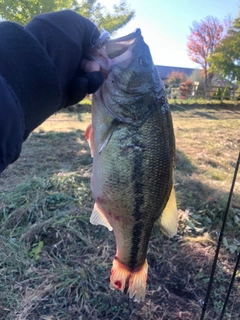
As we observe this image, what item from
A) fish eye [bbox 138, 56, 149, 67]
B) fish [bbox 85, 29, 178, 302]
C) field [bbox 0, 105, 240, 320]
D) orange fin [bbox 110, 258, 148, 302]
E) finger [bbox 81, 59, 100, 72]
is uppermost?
fish eye [bbox 138, 56, 149, 67]

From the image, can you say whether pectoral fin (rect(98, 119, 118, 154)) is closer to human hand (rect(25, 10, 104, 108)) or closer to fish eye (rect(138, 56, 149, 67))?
human hand (rect(25, 10, 104, 108))

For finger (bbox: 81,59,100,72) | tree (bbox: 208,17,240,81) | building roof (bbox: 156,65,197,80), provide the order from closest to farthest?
finger (bbox: 81,59,100,72) < tree (bbox: 208,17,240,81) < building roof (bbox: 156,65,197,80)

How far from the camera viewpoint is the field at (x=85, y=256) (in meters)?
2.99

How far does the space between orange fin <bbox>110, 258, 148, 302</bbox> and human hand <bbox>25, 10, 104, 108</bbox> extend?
93 centimetres

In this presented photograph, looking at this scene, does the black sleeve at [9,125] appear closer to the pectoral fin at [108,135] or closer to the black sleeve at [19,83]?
the black sleeve at [19,83]

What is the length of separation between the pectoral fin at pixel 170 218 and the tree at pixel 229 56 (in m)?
23.1

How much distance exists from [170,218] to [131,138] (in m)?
0.54

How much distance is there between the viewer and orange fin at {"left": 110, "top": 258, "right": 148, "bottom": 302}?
1.90 meters

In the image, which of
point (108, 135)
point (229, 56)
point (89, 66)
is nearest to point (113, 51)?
point (89, 66)

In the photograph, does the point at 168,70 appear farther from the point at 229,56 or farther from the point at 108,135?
the point at 108,135

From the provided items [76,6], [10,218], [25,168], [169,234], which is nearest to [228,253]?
[169,234]

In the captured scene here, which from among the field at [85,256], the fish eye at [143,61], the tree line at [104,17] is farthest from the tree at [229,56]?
the fish eye at [143,61]

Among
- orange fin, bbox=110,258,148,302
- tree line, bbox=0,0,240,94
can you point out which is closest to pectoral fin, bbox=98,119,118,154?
orange fin, bbox=110,258,148,302

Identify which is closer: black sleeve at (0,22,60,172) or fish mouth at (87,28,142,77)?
black sleeve at (0,22,60,172)
